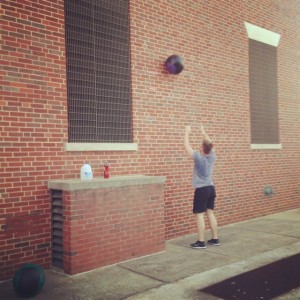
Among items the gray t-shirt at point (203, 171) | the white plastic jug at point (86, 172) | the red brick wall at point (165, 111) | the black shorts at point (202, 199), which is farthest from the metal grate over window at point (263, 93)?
the white plastic jug at point (86, 172)

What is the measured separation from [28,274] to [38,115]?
87.3 inches

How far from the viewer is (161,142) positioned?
706 centimetres

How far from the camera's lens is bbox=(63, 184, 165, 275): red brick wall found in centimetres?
493

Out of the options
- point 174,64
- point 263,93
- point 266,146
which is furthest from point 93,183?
point 263,93

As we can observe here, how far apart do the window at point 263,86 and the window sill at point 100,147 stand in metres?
4.07

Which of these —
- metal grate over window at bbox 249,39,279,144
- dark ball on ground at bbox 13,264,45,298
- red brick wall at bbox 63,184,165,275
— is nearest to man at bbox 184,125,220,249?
red brick wall at bbox 63,184,165,275

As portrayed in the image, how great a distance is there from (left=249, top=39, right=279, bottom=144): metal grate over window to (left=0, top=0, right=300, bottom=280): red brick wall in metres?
0.30

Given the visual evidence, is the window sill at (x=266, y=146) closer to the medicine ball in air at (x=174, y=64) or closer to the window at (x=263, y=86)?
the window at (x=263, y=86)

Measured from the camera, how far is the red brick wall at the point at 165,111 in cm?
503

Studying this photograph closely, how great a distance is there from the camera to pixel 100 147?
236 inches

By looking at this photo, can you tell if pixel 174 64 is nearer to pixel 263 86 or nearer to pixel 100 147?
pixel 100 147

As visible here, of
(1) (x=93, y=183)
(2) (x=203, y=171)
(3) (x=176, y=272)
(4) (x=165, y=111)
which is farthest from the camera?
(4) (x=165, y=111)

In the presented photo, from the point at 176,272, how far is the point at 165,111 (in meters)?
3.26

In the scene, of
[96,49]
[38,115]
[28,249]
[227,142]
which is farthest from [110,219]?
[227,142]
